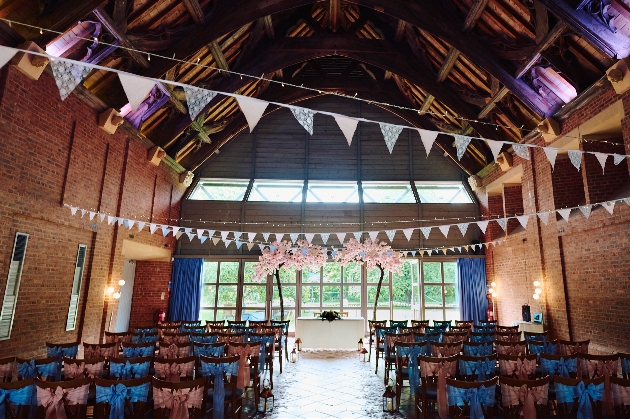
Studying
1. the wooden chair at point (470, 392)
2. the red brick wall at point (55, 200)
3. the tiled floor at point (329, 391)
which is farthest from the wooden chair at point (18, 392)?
the wooden chair at point (470, 392)

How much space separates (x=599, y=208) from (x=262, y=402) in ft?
23.1

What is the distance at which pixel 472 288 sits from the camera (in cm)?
1188

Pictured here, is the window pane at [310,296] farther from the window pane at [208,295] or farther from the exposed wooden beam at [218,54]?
the exposed wooden beam at [218,54]

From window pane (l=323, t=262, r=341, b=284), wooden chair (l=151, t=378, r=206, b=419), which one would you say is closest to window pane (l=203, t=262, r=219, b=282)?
window pane (l=323, t=262, r=341, b=284)

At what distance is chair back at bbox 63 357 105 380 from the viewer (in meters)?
4.00

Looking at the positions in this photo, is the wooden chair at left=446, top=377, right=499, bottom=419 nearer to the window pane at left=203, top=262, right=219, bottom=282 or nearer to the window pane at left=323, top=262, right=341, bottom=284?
the window pane at left=323, top=262, right=341, bottom=284

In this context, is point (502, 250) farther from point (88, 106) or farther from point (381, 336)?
point (88, 106)

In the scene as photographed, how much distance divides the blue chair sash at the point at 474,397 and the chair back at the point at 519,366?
1.32 metres

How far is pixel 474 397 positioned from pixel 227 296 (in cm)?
1009

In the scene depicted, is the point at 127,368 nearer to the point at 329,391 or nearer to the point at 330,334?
the point at 329,391

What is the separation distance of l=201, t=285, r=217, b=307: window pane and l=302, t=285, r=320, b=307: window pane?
9.94 feet

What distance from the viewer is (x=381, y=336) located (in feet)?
25.6

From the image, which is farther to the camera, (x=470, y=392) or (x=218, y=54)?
(x=218, y=54)

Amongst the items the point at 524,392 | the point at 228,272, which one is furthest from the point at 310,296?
the point at 524,392
